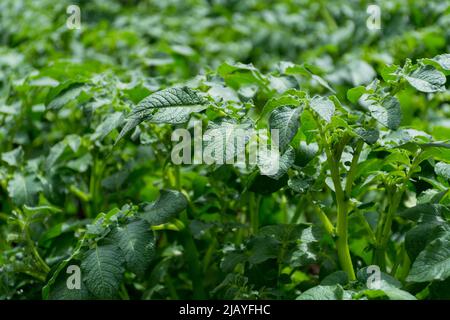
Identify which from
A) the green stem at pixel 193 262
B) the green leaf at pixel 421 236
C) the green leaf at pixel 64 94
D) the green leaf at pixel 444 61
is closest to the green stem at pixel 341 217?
the green leaf at pixel 421 236

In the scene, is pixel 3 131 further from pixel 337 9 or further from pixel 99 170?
pixel 337 9

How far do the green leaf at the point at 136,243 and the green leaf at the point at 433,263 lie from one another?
1.42 ft

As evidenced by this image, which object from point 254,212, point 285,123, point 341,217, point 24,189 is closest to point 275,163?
point 285,123

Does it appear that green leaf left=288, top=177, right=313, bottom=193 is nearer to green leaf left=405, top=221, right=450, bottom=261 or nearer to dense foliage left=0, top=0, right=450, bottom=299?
dense foliage left=0, top=0, right=450, bottom=299

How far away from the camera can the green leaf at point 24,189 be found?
5.15 ft

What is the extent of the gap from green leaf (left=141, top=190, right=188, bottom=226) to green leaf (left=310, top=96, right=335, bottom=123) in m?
0.34

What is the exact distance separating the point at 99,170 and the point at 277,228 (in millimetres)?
528

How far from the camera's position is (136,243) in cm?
125

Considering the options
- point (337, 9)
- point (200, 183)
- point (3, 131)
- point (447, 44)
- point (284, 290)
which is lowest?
point (284, 290)

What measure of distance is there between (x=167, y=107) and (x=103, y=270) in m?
0.29

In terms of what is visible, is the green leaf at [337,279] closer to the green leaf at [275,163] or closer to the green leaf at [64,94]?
the green leaf at [275,163]

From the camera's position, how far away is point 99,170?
1714mm

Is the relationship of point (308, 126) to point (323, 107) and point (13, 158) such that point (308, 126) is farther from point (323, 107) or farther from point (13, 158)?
point (13, 158)
